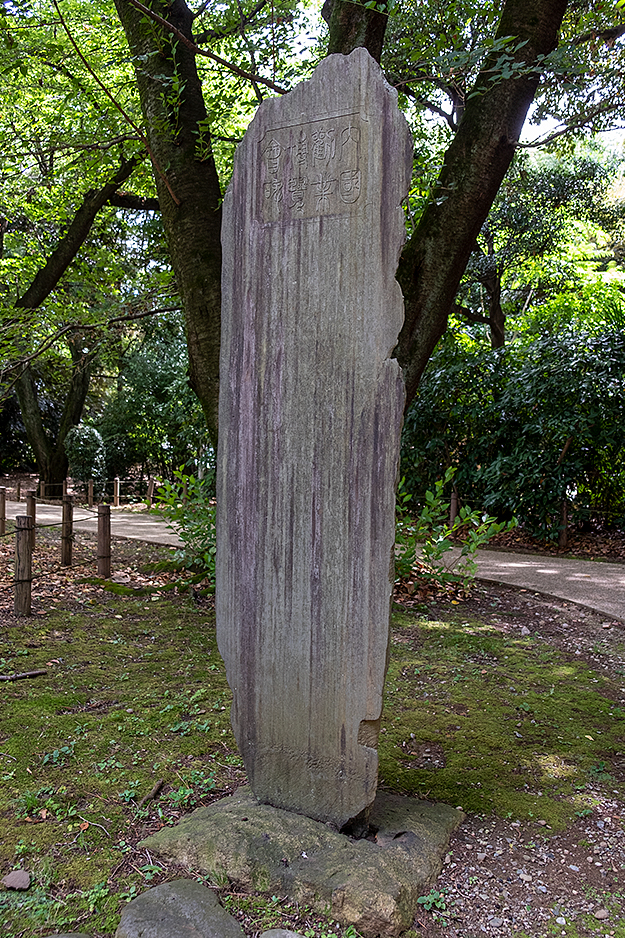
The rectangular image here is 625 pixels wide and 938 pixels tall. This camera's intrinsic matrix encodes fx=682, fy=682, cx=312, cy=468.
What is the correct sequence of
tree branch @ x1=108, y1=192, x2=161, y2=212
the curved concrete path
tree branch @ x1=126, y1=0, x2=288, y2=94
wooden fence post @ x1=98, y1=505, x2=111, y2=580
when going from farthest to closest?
the curved concrete path → tree branch @ x1=108, y1=192, x2=161, y2=212 → wooden fence post @ x1=98, y1=505, x2=111, y2=580 → tree branch @ x1=126, y1=0, x2=288, y2=94

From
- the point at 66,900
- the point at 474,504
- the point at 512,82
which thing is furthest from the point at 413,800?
the point at 474,504

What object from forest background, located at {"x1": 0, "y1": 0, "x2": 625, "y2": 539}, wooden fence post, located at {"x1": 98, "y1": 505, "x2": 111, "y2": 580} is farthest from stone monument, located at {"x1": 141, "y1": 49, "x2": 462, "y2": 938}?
wooden fence post, located at {"x1": 98, "y1": 505, "x2": 111, "y2": 580}

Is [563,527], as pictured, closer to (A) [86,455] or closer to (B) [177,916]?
(B) [177,916]

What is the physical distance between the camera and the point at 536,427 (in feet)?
32.3

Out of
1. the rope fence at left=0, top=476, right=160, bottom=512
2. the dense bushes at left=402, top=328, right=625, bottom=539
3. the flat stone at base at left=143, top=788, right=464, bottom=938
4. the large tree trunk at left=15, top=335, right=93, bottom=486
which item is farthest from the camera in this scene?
the large tree trunk at left=15, top=335, right=93, bottom=486

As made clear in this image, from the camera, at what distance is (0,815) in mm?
2904

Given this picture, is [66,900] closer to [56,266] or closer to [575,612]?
[575,612]

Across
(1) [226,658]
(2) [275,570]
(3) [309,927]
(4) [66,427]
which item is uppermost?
(4) [66,427]

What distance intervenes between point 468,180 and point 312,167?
2.87 metres

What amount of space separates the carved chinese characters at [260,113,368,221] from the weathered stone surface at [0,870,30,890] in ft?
8.90

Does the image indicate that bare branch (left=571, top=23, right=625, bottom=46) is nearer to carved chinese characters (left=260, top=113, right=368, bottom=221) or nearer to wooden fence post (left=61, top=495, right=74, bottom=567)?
carved chinese characters (left=260, top=113, right=368, bottom=221)

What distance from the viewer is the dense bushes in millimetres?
9461

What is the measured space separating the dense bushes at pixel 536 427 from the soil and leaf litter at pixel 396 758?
365 cm

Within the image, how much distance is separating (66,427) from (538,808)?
16903mm
